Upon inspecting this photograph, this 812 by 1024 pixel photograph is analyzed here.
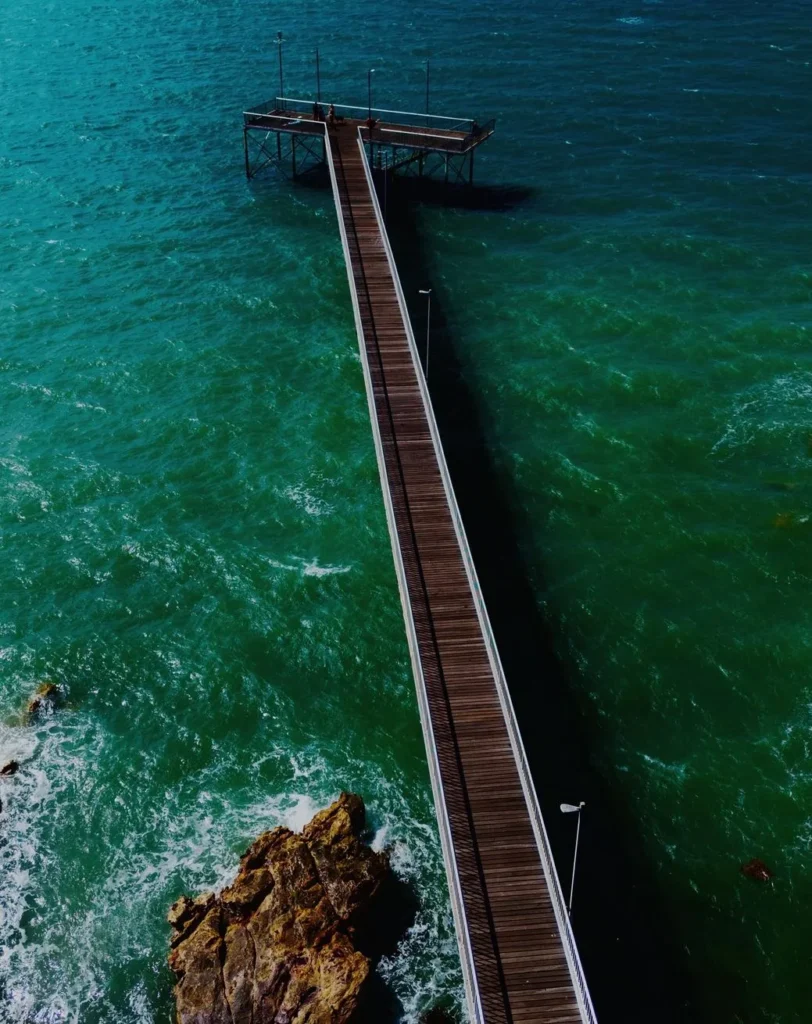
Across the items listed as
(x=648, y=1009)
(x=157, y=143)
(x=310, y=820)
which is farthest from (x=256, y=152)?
(x=648, y=1009)

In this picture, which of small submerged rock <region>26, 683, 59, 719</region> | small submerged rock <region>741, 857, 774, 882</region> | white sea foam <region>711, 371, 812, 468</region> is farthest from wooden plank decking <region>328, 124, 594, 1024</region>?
white sea foam <region>711, 371, 812, 468</region>

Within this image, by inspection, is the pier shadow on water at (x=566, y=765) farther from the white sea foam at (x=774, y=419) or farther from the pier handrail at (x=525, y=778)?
the white sea foam at (x=774, y=419)

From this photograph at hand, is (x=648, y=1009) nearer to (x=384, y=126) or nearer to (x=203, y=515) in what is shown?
(x=203, y=515)

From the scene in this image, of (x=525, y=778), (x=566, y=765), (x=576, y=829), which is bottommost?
(x=576, y=829)

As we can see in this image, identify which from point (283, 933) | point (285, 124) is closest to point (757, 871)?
point (283, 933)

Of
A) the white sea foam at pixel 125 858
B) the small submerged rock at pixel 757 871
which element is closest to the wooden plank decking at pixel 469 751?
the white sea foam at pixel 125 858

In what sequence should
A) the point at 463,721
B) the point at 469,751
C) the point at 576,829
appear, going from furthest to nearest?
1. the point at 576,829
2. the point at 463,721
3. the point at 469,751

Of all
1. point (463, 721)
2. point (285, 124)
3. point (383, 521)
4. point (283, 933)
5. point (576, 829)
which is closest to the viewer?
point (283, 933)

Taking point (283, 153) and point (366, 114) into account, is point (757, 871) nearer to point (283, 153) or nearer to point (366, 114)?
point (283, 153)
